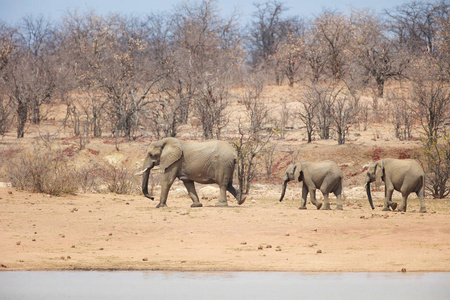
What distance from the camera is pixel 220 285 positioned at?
8.22 meters

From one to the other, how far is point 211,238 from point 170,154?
4146 millimetres

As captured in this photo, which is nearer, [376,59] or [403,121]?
[403,121]

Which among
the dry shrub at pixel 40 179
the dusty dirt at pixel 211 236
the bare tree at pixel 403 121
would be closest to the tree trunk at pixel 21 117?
the dusty dirt at pixel 211 236

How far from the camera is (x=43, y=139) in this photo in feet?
94.1

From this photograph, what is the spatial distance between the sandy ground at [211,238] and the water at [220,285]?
37cm

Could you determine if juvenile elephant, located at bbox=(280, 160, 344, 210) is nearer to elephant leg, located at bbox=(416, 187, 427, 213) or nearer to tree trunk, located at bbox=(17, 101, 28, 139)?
elephant leg, located at bbox=(416, 187, 427, 213)

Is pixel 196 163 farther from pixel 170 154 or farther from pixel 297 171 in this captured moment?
pixel 297 171

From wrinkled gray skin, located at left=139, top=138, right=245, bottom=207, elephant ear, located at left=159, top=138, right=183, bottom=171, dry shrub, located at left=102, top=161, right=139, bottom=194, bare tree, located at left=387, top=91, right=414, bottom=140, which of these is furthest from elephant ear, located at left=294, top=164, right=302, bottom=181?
bare tree, located at left=387, top=91, right=414, bottom=140

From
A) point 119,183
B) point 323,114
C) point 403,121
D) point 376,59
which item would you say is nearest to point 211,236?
point 119,183

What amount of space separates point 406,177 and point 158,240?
22.8 feet

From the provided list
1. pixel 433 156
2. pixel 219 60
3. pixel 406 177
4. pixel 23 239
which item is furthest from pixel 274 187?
pixel 219 60

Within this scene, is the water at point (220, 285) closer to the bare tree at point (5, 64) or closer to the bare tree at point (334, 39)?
the bare tree at point (5, 64)

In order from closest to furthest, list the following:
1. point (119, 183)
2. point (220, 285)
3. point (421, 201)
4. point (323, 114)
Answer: point (220, 285)
point (421, 201)
point (119, 183)
point (323, 114)

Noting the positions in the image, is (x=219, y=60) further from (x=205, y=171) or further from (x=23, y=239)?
(x=23, y=239)
